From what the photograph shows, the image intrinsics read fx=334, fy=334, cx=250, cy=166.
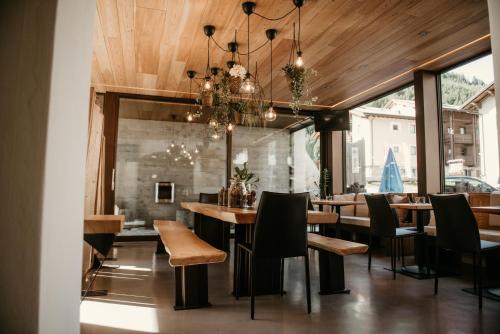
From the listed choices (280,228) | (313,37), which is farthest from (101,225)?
(313,37)

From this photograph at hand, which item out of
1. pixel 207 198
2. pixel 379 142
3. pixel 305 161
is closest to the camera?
pixel 207 198

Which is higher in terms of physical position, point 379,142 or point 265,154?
point 379,142

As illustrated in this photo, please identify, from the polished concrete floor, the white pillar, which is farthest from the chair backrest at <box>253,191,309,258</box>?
the white pillar

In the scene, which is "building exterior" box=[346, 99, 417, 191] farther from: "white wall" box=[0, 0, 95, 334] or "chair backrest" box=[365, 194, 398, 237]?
"white wall" box=[0, 0, 95, 334]

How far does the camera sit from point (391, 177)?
21.7ft

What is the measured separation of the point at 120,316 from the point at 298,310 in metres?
1.37

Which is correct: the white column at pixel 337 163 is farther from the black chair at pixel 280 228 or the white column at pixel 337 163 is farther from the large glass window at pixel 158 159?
the black chair at pixel 280 228

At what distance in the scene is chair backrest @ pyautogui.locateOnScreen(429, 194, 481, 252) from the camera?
9.45 feet

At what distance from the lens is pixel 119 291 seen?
3.19 metres

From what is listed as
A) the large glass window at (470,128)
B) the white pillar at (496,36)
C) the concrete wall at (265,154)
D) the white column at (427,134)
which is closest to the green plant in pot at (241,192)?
the white pillar at (496,36)

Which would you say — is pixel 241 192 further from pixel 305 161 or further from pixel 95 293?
pixel 305 161

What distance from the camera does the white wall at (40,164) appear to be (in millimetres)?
900

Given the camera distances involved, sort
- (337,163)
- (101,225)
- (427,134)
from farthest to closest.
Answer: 1. (337,163)
2. (427,134)
3. (101,225)

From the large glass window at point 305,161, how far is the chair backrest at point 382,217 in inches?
145
